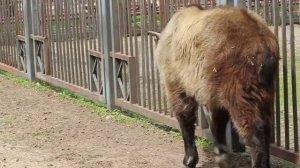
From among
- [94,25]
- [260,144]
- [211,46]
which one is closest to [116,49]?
[94,25]

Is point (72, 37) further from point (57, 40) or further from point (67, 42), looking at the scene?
point (57, 40)

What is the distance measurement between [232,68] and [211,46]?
296 mm

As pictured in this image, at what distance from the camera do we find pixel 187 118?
19.2 feet

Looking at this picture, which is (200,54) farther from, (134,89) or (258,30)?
(134,89)

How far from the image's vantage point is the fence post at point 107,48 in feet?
27.0

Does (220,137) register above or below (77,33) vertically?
below

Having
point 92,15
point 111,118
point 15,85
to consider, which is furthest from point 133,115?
point 15,85

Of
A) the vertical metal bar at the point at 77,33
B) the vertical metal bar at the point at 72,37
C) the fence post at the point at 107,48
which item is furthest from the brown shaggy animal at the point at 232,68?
the vertical metal bar at the point at 72,37

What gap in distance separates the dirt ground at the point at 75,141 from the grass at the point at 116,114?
0.29ft

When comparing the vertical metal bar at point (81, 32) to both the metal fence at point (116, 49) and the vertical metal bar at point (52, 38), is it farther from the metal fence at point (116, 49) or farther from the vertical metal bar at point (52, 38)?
the vertical metal bar at point (52, 38)

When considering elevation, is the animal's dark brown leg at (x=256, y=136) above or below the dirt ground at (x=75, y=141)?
above

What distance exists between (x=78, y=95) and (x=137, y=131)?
2.17m

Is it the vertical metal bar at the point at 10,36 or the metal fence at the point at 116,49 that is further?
the vertical metal bar at the point at 10,36

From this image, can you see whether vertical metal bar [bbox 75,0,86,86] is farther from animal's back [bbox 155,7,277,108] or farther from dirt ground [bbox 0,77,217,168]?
animal's back [bbox 155,7,277,108]
